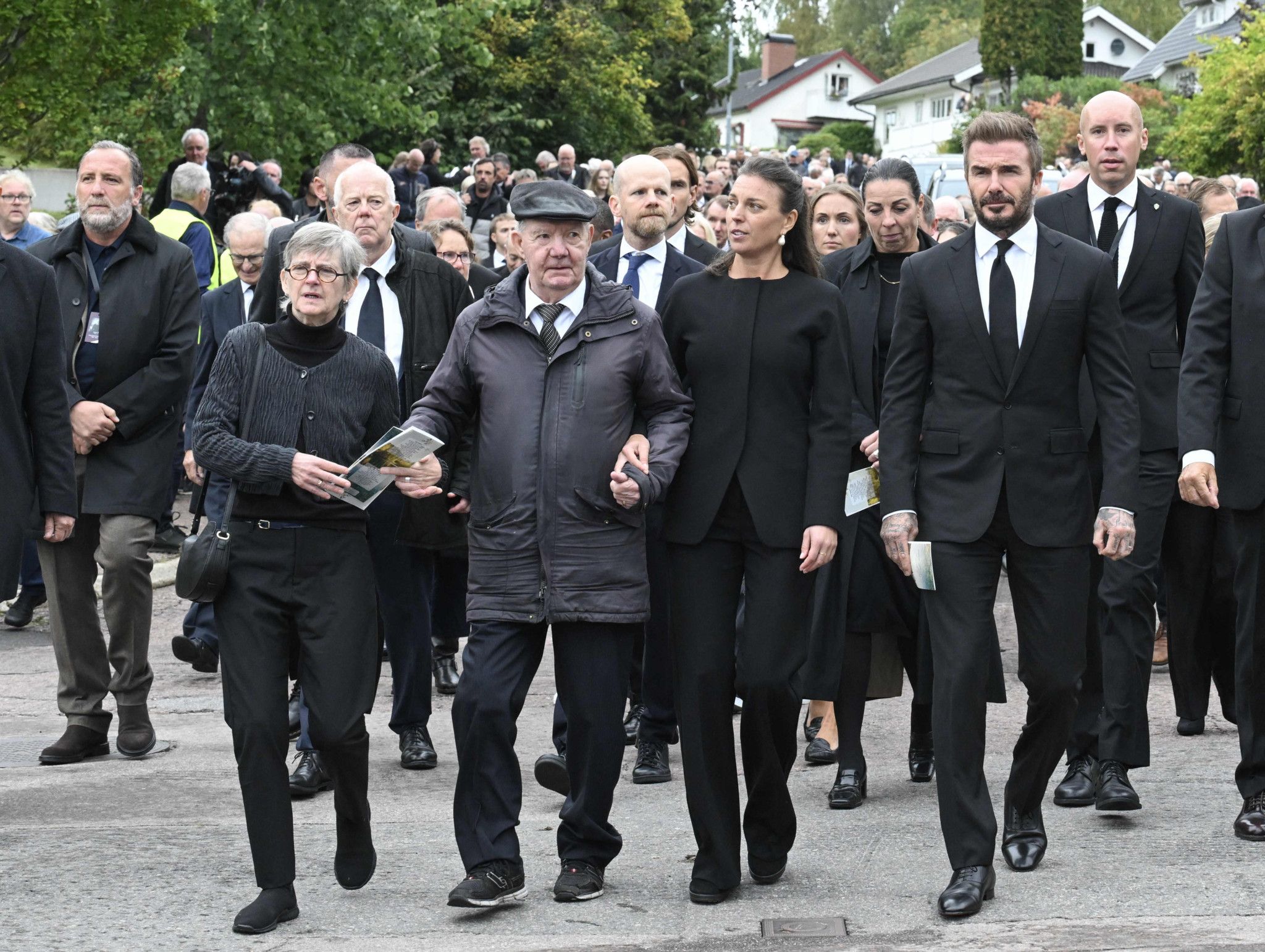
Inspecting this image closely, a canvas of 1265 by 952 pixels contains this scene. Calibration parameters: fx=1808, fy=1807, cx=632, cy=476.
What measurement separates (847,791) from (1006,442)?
188 centimetres

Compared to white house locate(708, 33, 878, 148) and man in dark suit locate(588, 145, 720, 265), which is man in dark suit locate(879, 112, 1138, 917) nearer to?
man in dark suit locate(588, 145, 720, 265)

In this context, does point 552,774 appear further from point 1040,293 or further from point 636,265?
point 636,265

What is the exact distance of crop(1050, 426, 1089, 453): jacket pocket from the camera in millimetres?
5848

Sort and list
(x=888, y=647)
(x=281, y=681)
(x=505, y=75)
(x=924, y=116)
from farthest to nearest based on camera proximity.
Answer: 1. (x=924, y=116)
2. (x=505, y=75)
3. (x=888, y=647)
4. (x=281, y=681)

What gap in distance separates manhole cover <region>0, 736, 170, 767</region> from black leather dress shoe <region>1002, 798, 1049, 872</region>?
12.8 ft

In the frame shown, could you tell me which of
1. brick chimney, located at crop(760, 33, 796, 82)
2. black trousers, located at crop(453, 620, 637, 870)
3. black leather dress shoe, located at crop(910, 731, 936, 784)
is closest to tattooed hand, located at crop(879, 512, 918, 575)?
black trousers, located at crop(453, 620, 637, 870)

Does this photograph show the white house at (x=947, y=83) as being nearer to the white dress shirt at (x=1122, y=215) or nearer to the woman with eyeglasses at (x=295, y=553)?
the white dress shirt at (x=1122, y=215)

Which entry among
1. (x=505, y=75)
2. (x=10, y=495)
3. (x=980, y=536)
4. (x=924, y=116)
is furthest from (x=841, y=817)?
(x=924, y=116)

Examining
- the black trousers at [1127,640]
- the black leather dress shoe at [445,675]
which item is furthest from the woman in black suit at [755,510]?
the black leather dress shoe at [445,675]

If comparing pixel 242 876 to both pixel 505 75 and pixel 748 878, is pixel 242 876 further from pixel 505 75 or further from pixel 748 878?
pixel 505 75

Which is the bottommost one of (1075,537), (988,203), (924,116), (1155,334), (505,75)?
(1075,537)

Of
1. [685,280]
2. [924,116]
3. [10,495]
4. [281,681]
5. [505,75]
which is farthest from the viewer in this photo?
[924,116]

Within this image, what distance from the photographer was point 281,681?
578 centimetres

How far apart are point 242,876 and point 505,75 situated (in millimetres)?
40426
